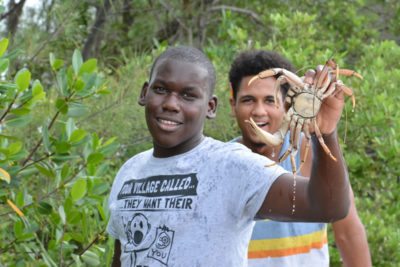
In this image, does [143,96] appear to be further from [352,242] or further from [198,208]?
[352,242]

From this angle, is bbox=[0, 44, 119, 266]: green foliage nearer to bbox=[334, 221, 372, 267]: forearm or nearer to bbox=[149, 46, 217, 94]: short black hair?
bbox=[149, 46, 217, 94]: short black hair

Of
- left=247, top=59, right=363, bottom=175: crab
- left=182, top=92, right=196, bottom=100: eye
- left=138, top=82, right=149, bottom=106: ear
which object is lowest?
left=138, top=82, right=149, bottom=106: ear

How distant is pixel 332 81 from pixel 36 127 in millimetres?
2766

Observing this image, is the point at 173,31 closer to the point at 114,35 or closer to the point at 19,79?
the point at 114,35

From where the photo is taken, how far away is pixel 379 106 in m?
3.97

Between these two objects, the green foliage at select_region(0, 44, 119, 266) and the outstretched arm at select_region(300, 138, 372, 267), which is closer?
the green foliage at select_region(0, 44, 119, 266)

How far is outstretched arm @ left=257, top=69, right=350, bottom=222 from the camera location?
57.7 inches

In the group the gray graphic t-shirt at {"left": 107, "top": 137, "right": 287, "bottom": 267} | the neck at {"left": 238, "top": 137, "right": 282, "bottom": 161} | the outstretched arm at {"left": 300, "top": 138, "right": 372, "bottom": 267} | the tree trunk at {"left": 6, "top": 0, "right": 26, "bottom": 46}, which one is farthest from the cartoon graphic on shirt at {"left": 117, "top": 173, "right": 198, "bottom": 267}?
the tree trunk at {"left": 6, "top": 0, "right": 26, "bottom": 46}

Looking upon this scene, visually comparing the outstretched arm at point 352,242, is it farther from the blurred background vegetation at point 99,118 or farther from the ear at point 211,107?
the ear at point 211,107

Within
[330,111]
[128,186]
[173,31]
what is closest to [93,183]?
[128,186]

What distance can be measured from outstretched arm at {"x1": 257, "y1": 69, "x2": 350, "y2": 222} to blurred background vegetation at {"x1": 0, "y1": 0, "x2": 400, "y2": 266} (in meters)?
0.27

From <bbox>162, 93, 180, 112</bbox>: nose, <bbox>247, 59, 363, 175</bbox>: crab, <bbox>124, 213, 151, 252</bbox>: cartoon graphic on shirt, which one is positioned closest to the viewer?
<bbox>247, 59, 363, 175</bbox>: crab

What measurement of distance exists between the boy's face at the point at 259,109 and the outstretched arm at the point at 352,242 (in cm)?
52

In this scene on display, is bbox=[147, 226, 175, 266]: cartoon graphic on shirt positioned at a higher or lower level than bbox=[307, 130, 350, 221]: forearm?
lower
